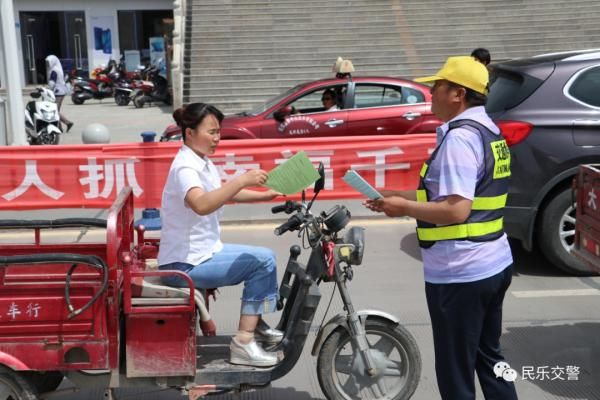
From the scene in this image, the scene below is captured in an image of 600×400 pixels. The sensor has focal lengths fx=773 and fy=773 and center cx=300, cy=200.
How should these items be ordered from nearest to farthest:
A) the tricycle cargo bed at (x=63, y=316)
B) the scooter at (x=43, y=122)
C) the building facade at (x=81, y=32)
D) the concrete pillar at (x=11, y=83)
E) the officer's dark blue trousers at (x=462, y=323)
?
the officer's dark blue trousers at (x=462, y=323), the tricycle cargo bed at (x=63, y=316), the concrete pillar at (x=11, y=83), the scooter at (x=43, y=122), the building facade at (x=81, y=32)

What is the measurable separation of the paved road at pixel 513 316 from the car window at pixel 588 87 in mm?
1501

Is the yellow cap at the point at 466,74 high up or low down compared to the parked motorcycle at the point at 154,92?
up

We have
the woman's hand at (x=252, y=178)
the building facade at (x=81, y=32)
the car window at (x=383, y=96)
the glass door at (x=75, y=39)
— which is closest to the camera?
the woman's hand at (x=252, y=178)

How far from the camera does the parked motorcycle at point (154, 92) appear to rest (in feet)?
73.7

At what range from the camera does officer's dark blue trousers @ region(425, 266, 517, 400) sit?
3229 mm

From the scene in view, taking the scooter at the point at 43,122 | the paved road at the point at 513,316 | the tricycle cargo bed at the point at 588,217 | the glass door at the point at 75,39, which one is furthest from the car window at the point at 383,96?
the glass door at the point at 75,39

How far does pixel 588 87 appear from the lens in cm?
638

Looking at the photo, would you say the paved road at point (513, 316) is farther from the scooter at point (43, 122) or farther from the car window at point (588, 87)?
the scooter at point (43, 122)

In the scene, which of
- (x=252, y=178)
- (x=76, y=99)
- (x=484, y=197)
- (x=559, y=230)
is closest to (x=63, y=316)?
(x=252, y=178)

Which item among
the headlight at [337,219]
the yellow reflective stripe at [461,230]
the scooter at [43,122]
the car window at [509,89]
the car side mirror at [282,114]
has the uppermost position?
the car window at [509,89]

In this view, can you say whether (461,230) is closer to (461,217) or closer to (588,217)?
(461,217)

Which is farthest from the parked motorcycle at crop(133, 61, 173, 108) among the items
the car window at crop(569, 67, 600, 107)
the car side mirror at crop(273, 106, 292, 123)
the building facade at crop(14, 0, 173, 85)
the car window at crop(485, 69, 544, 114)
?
the car window at crop(569, 67, 600, 107)

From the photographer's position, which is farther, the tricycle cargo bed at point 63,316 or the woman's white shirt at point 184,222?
the woman's white shirt at point 184,222

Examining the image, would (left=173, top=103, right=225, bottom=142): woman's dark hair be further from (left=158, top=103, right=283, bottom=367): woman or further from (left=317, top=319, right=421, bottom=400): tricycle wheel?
(left=317, top=319, right=421, bottom=400): tricycle wheel
